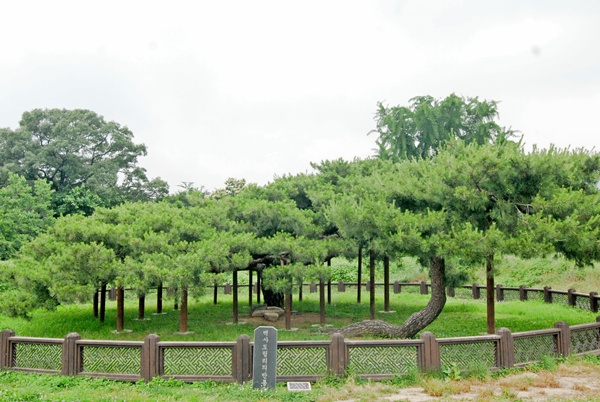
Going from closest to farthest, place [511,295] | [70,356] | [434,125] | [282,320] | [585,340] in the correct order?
[70,356]
[585,340]
[282,320]
[511,295]
[434,125]

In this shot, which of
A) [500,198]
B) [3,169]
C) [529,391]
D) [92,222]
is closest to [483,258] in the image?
[500,198]

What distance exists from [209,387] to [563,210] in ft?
35.6

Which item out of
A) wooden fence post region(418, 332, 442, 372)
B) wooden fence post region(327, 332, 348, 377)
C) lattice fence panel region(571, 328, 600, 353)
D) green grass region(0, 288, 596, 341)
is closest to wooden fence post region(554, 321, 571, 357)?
lattice fence panel region(571, 328, 600, 353)

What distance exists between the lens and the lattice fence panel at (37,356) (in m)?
13.3

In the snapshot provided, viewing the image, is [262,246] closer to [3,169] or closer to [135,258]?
[135,258]

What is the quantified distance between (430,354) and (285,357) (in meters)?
3.41

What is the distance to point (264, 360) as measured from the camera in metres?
11.6

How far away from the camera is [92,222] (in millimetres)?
20594

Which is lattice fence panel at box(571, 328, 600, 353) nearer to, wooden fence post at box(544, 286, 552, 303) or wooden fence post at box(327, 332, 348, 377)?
wooden fence post at box(327, 332, 348, 377)

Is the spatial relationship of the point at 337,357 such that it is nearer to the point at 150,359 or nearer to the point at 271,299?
the point at 150,359

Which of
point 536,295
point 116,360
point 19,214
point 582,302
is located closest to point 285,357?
point 116,360

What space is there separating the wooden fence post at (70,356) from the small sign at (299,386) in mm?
5343

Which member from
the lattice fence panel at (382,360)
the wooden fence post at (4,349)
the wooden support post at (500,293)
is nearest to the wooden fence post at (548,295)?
the wooden support post at (500,293)

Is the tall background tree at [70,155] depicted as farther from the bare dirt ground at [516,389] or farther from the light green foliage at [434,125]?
the bare dirt ground at [516,389]
